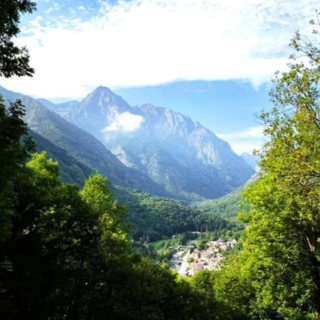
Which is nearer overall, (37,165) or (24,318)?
(24,318)

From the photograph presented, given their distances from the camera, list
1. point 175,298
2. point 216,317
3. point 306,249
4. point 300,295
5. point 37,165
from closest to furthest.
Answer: point 306,249
point 300,295
point 37,165
point 175,298
point 216,317

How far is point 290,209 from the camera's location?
22.1 metres

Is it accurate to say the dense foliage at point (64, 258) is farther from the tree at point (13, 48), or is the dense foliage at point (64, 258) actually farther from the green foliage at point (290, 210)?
the green foliage at point (290, 210)

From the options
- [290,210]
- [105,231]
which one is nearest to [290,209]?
[290,210]

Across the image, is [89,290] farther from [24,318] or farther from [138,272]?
[24,318]

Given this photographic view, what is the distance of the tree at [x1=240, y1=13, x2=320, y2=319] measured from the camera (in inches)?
647

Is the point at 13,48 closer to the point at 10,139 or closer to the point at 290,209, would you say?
the point at 10,139

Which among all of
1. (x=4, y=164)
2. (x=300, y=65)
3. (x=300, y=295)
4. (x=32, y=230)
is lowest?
(x=300, y=295)

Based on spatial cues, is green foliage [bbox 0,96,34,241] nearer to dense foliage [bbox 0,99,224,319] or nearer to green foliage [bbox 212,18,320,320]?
dense foliage [bbox 0,99,224,319]

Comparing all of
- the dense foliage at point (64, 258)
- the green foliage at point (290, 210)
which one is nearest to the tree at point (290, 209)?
the green foliage at point (290, 210)

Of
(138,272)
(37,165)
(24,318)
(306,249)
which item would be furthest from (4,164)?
(138,272)

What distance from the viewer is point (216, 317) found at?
40250 mm

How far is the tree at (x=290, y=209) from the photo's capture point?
16438mm

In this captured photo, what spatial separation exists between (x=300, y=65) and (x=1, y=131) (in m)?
15.4
